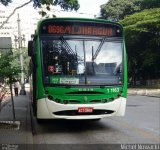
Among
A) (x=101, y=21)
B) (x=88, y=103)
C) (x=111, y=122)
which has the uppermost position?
(x=101, y=21)

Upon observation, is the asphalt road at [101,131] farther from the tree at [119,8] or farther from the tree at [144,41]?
the tree at [119,8]

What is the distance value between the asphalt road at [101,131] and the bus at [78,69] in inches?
22.9

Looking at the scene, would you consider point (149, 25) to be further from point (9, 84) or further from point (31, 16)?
A: point (9, 84)

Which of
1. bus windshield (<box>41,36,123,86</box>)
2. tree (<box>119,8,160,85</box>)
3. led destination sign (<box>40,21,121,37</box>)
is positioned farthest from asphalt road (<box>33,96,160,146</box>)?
tree (<box>119,8,160,85</box>)

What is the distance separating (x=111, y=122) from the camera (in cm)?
1498

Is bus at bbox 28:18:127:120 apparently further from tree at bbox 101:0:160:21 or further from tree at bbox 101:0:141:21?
tree at bbox 101:0:141:21

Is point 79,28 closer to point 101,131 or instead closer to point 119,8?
point 101,131

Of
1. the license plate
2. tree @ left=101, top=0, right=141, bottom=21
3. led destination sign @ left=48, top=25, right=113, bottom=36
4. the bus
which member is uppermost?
tree @ left=101, top=0, right=141, bottom=21

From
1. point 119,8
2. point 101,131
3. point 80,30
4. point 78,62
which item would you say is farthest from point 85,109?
point 119,8

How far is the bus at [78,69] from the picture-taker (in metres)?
11.8

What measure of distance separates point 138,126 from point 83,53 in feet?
10.1

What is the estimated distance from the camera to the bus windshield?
39.1ft

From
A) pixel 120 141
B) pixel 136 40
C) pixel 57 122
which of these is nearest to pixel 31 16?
pixel 136 40

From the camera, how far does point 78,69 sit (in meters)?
12.0
